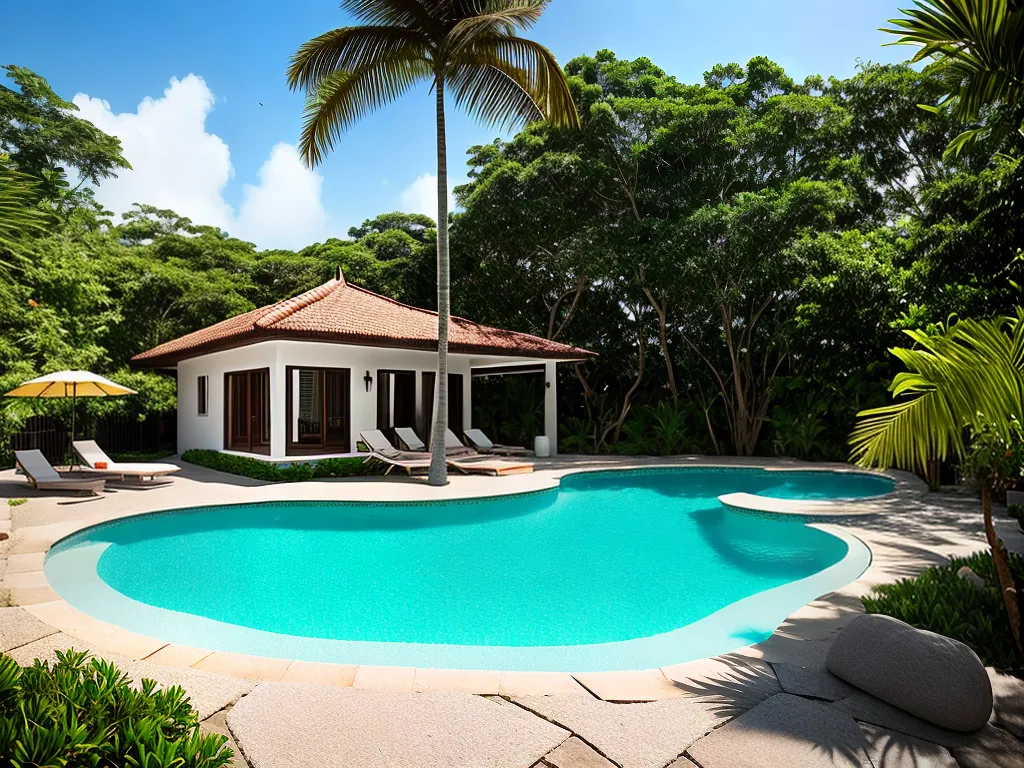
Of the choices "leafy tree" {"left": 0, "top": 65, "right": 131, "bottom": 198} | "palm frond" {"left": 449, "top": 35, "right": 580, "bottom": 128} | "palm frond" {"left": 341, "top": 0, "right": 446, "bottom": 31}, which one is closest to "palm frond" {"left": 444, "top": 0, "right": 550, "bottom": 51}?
"palm frond" {"left": 449, "top": 35, "right": 580, "bottom": 128}

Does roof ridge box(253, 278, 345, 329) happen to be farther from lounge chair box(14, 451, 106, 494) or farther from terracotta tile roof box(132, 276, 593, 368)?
lounge chair box(14, 451, 106, 494)

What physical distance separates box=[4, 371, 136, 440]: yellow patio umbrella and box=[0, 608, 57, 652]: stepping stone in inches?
341

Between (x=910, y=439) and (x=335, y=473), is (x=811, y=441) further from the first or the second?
(x=910, y=439)

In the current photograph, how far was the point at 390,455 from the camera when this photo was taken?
14.4m

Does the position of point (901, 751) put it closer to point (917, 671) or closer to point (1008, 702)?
point (917, 671)

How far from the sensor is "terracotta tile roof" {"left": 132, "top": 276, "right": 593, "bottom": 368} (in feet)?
43.0

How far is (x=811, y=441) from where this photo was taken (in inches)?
700

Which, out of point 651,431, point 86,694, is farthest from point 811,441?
point 86,694

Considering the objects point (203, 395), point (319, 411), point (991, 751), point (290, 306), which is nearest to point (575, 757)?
point (991, 751)

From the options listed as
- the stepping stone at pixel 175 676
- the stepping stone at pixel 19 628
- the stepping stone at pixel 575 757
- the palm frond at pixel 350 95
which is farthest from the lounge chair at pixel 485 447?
the stepping stone at pixel 575 757

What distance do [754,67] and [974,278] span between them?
13.6m

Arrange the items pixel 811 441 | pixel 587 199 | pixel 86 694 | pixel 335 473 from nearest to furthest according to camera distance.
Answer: pixel 86 694, pixel 335 473, pixel 811 441, pixel 587 199

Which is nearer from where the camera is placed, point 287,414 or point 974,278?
point 974,278

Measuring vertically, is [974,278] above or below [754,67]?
below
